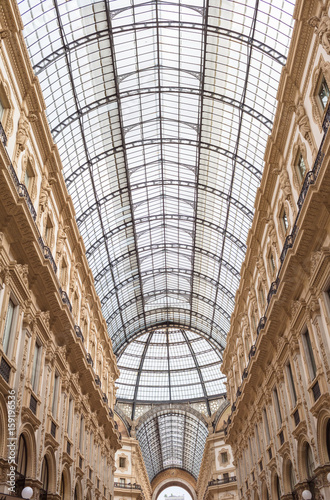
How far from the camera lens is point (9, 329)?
62.1 ft

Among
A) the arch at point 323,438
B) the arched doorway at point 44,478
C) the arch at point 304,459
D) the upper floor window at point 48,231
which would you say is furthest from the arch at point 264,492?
the upper floor window at point 48,231

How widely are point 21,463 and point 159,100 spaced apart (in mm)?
26473

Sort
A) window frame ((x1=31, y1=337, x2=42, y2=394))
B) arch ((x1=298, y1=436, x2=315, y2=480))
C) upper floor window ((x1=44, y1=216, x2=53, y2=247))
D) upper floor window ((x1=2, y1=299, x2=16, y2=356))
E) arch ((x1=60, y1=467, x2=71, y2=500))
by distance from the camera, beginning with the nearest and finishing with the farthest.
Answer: upper floor window ((x1=2, y1=299, x2=16, y2=356)) → window frame ((x1=31, y1=337, x2=42, y2=394)) → arch ((x1=298, y1=436, x2=315, y2=480)) → upper floor window ((x1=44, y1=216, x2=53, y2=247)) → arch ((x1=60, y1=467, x2=71, y2=500))

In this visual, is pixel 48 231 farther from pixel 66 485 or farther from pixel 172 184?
pixel 172 184

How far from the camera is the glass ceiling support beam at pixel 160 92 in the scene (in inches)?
1238

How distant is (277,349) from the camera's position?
1073 inches

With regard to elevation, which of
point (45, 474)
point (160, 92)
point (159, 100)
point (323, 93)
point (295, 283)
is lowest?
point (45, 474)

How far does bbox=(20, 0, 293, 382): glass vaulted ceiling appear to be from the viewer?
27078 millimetres

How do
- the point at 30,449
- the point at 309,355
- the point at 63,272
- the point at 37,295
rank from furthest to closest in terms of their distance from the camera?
the point at 63,272 < the point at 37,295 < the point at 309,355 < the point at 30,449

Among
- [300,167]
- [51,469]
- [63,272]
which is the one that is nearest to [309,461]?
[51,469]

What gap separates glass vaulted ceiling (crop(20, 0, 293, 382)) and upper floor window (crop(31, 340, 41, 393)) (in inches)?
588

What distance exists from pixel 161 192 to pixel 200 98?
13.4m

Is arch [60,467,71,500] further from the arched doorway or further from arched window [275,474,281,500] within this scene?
arched window [275,474,281,500]

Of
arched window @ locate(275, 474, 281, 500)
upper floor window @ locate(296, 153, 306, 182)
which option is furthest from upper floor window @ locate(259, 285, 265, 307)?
upper floor window @ locate(296, 153, 306, 182)
